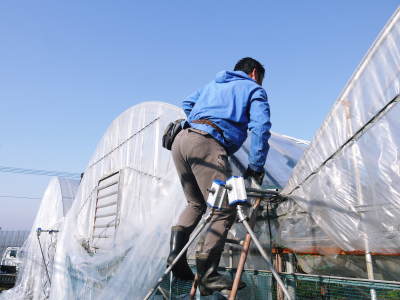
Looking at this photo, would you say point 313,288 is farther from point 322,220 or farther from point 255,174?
point 255,174

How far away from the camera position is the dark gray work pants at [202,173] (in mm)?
1795

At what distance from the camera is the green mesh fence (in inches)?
62.2

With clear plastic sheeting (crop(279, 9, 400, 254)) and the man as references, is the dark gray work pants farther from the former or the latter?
clear plastic sheeting (crop(279, 9, 400, 254))

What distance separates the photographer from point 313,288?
191cm

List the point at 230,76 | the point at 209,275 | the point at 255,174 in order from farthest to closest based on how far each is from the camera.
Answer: the point at 230,76, the point at 255,174, the point at 209,275

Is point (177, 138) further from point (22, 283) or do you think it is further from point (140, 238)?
point (22, 283)

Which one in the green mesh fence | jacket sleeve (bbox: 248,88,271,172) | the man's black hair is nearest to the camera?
the green mesh fence

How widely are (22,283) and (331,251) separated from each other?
34.5ft

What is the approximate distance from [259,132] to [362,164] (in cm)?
58

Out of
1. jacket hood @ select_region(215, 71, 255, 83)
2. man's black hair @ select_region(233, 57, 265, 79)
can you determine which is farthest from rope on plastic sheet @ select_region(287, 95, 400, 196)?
man's black hair @ select_region(233, 57, 265, 79)

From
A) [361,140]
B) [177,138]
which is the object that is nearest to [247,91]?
[177,138]

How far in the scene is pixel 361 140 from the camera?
5.97ft

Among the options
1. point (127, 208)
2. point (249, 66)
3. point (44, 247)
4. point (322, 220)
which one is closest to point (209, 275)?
point (322, 220)

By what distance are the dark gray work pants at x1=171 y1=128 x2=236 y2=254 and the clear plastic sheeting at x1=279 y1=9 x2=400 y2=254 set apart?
617 mm
